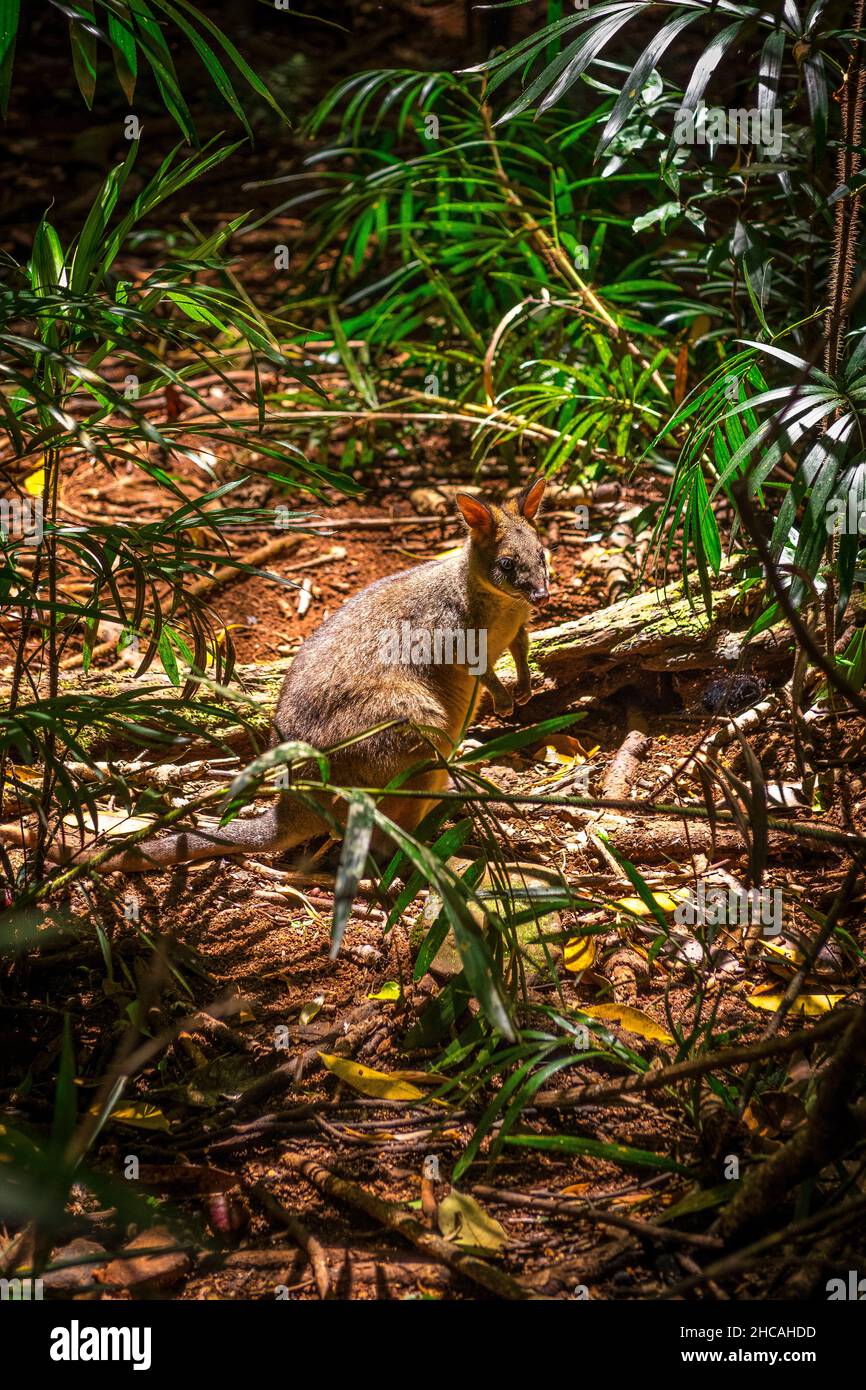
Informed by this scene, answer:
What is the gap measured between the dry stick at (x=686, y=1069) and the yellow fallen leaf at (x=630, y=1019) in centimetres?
25

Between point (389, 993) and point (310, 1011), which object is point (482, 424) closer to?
point (389, 993)

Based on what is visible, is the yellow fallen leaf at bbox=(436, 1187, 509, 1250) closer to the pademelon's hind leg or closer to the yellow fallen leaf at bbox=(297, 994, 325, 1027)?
the yellow fallen leaf at bbox=(297, 994, 325, 1027)

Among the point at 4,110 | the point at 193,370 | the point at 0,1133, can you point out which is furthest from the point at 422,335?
the point at 0,1133

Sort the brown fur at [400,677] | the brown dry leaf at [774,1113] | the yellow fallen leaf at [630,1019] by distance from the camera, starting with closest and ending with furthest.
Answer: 1. the brown dry leaf at [774,1113]
2. the yellow fallen leaf at [630,1019]
3. the brown fur at [400,677]

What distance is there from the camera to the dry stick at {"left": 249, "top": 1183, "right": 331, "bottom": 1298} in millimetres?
2191

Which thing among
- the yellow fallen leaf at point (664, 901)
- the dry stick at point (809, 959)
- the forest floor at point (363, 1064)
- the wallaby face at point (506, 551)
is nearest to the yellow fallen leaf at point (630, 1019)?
the forest floor at point (363, 1064)

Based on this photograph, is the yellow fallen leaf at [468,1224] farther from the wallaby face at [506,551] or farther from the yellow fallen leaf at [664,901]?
the wallaby face at [506,551]

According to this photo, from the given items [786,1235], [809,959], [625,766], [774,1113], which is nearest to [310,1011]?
[774,1113]

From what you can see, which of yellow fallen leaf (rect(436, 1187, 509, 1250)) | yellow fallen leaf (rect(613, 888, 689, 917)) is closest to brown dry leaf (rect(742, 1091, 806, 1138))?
yellow fallen leaf (rect(436, 1187, 509, 1250))

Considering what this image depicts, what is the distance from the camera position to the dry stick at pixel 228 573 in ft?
15.8

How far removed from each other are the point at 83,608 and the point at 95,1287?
146 centimetres

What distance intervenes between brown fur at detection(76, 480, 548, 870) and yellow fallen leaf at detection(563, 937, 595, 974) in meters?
0.73

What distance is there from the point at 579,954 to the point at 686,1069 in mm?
927

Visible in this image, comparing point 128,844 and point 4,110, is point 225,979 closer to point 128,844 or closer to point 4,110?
point 128,844
